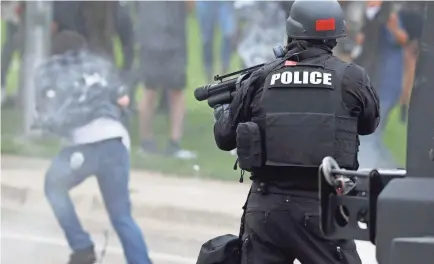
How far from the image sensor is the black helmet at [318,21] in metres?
4.48

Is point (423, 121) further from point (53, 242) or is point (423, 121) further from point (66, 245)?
point (53, 242)

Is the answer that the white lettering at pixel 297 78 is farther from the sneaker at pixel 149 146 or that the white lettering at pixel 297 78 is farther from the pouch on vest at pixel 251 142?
the sneaker at pixel 149 146

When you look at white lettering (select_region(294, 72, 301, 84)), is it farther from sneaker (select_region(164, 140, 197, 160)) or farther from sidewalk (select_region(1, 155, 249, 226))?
sneaker (select_region(164, 140, 197, 160))

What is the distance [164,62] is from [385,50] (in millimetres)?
1340

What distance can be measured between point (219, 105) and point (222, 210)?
2.00 metres

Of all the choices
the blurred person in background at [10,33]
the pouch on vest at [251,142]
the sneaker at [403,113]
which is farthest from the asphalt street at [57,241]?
the pouch on vest at [251,142]

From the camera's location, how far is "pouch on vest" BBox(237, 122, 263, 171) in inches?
176

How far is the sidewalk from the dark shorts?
56 cm

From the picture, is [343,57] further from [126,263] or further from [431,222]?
[431,222]

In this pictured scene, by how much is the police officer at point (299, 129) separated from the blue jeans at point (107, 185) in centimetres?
210

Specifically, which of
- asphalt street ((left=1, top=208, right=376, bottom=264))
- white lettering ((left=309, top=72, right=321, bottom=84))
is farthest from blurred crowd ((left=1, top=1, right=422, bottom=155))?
white lettering ((left=309, top=72, right=321, bottom=84))

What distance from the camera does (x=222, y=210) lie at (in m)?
6.66

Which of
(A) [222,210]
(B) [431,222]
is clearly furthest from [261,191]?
(A) [222,210]

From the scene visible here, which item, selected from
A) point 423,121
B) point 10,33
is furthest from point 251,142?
point 10,33
